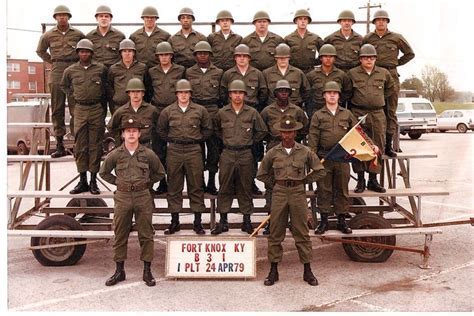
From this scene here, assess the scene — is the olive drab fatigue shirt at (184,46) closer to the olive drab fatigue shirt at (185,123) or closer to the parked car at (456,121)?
the olive drab fatigue shirt at (185,123)

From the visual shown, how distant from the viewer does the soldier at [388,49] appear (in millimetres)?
7902

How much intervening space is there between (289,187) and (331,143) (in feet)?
3.27

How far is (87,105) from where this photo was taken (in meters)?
7.34

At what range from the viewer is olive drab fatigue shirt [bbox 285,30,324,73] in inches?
317

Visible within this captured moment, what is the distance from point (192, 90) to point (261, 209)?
1994mm

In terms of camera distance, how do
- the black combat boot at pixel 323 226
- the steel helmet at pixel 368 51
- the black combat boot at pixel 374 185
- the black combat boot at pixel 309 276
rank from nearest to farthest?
1. the black combat boot at pixel 309 276
2. the black combat boot at pixel 323 226
3. the steel helmet at pixel 368 51
4. the black combat boot at pixel 374 185

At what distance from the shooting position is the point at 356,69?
24.5ft

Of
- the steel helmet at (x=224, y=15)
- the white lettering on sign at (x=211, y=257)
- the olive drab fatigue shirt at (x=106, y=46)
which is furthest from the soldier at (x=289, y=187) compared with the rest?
the olive drab fatigue shirt at (x=106, y=46)

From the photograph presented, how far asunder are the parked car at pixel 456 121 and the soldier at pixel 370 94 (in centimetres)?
2275

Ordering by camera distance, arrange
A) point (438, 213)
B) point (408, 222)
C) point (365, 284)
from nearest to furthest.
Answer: point (365, 284), point (408, 222), point (438, 213)

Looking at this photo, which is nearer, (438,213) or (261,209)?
(261,209)

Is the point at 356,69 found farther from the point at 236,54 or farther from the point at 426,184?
the point at 426,184

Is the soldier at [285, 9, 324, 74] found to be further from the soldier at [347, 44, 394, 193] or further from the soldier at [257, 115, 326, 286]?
the soldier at [257, 115, 326, 286]

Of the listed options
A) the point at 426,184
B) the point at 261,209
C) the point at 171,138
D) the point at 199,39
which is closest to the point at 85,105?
the point at 171,138
